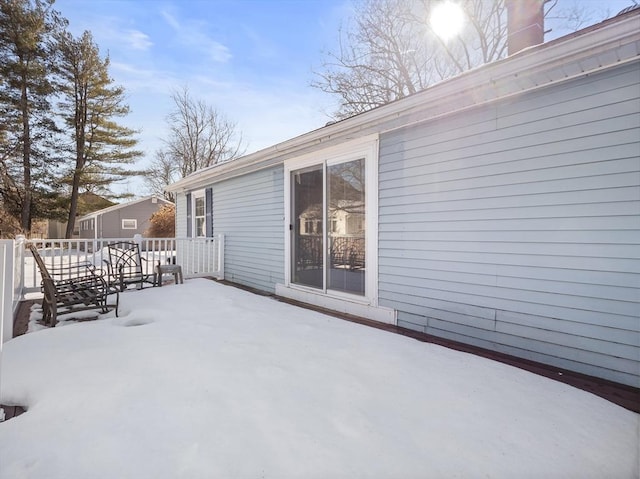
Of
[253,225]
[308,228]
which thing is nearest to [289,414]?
[308,228]

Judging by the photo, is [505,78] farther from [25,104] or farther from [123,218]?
[123,218]

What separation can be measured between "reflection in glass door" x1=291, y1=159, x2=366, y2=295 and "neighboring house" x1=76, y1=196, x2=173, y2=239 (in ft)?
59.0

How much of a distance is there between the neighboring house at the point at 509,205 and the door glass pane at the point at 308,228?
70 mm

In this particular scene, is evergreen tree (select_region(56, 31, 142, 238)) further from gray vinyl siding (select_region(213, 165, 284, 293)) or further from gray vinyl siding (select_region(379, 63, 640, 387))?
gray vinyl siding (select_region(379, 63, 640, 387))

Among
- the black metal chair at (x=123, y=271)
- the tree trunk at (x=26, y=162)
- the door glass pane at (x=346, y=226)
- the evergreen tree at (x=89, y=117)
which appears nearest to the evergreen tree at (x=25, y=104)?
the tree trunk at (x=26, y=162)

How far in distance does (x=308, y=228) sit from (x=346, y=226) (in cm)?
82

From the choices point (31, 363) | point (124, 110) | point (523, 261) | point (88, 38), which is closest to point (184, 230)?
point (31, 363)

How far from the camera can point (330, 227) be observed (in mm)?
4602

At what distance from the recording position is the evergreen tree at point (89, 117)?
1573 centimetres

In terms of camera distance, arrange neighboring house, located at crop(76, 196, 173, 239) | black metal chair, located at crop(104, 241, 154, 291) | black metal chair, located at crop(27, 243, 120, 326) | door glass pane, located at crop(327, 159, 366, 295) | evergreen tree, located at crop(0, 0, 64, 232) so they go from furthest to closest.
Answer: neighboring house, located at crop(76, 196, 173, 239) → evergreen tree, located at crop(0, 0, 64, 232) → black metal chair, located at crop(104, 241, 154, 291) → door glass pane, located at crop(327, 159, 366, 295) → black metal chair, located at crop(27, 243, 120, 326)

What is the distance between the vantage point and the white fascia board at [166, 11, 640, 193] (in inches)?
86.4

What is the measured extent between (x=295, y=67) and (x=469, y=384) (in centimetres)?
1189

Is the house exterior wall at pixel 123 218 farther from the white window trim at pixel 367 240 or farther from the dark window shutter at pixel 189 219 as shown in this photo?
the white window trim at pixel 367 240

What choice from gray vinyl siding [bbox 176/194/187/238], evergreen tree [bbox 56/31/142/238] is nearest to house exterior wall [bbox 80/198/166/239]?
evergreen tree [bbox 56/31/142/238]
